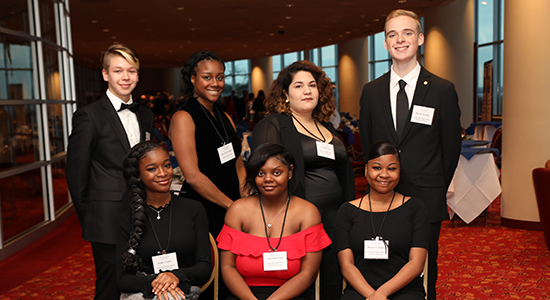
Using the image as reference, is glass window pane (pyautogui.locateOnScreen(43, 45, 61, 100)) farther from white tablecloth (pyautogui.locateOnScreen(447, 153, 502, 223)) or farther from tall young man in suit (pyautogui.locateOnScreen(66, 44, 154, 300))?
white tablecloth (pyautogui.locateOnScreen(447, 153, 502, 223))

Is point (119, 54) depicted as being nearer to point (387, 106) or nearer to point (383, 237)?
point (387, 106)

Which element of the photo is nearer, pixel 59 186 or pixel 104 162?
pixel 104 162

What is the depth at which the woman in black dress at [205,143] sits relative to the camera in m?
2.48

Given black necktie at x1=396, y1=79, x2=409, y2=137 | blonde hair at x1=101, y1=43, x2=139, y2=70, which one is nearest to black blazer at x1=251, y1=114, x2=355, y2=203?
black necktie at x1=396, y1=79, x2=409, y2=137

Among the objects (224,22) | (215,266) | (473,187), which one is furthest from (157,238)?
(224,22)

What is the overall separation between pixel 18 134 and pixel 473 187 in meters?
5.29

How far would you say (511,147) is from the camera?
5496mm

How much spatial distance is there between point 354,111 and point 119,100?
16387 millimetres

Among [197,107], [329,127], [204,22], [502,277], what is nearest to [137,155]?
[197,107]

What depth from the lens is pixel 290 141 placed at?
2.48m

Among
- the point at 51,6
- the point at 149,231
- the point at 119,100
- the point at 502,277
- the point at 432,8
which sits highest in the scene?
the point at 432,8

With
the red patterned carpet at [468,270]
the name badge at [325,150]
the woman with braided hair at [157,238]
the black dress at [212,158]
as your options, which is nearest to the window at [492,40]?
the red patterned carpet at [468,270]

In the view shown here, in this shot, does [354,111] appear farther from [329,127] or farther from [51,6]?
[329,127]

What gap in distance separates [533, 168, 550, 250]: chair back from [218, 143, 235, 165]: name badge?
3.07 meters
